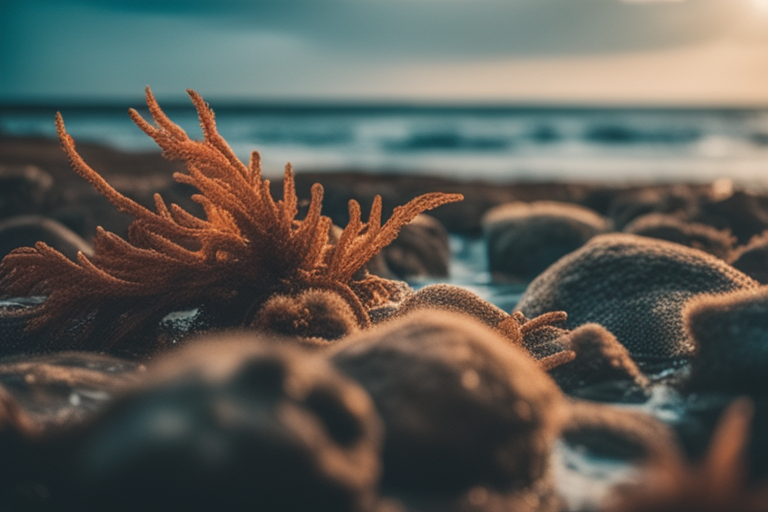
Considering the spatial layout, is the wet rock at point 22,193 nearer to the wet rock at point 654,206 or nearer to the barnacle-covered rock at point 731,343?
the wet rock at point 654,206

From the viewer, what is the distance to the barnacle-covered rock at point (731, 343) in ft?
7.13

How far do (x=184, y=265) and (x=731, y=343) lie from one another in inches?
72.9

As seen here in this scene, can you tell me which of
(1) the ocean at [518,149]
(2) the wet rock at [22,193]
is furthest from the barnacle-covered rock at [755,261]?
(1) the ocean at [518,149]

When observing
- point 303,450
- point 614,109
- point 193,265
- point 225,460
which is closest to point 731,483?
point 303,450

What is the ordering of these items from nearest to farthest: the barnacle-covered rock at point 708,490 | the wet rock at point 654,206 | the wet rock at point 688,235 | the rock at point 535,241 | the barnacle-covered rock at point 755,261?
the barnacle-covered rock at point 708,490 → the barnacle-covered rock at point 755,261 → the wet rock at point 688,235 → the rock at point 535,241 → the wet rock at point 654,206

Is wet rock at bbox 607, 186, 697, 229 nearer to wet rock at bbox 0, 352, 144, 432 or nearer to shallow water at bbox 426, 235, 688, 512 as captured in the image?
shallow water at bbox 426, 235, 688, 512

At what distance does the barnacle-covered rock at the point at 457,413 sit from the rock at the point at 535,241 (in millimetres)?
4007

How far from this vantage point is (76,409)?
6.31ft

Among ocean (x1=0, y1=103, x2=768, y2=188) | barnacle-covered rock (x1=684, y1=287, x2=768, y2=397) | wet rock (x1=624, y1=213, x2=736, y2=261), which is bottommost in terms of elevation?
ocean (x1=0, y1=103, x2=768, y2=188)

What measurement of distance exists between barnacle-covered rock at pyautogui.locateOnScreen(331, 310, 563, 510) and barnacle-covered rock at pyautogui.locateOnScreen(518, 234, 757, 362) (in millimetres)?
1294

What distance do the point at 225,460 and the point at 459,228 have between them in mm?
7243

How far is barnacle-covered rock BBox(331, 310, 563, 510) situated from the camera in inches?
60.9

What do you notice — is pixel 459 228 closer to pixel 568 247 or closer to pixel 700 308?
pixel 568 247

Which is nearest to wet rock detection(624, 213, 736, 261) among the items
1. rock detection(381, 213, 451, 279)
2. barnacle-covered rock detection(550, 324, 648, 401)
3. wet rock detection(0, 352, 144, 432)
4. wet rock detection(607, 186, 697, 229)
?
rock detection(381, 213, 451, 279)
